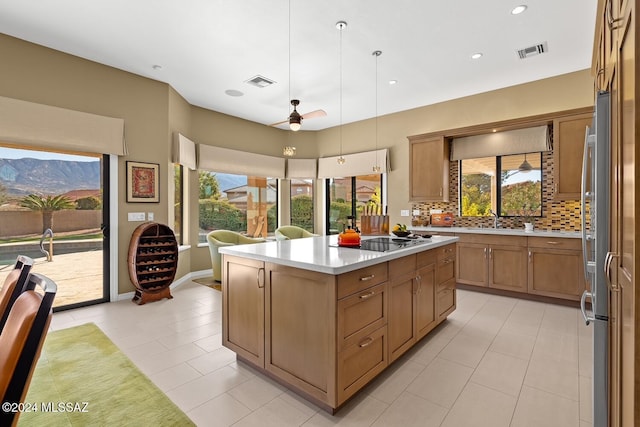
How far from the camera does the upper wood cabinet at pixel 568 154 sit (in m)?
4.00

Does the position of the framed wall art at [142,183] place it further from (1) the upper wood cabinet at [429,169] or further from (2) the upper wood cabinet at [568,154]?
(2) the upper wood cabinet at [568,154]

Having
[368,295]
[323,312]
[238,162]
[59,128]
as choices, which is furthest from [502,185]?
[59,128]

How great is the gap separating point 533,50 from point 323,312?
395 cm

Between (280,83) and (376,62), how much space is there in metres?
1.46

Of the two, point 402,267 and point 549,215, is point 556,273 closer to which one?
point 549,215

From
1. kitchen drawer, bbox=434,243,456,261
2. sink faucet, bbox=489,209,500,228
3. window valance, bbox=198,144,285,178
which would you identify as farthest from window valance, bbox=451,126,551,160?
window valance, bbox=198,144,285,178

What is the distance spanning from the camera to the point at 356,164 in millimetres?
6457

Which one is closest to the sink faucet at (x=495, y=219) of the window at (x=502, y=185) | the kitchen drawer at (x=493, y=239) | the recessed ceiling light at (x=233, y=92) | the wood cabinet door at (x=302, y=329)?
the window at (x=502, y=185)

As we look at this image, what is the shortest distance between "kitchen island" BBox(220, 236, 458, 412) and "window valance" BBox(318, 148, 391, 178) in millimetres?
3542

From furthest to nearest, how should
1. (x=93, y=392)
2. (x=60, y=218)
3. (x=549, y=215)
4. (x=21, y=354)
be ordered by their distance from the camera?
(x=549, y=215)
(x=60, y=218)
(x=93, y=392)
(x=21, y=354)

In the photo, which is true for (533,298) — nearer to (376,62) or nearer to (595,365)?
(595,365)

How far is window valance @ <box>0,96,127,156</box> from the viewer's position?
10.9 ft

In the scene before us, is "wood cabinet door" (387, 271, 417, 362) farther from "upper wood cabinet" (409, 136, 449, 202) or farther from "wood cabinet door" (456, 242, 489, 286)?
"upper wood cabinet" (409, 136, 449, 202)

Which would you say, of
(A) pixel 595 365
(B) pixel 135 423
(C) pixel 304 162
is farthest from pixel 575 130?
(B) pixel 135 423
